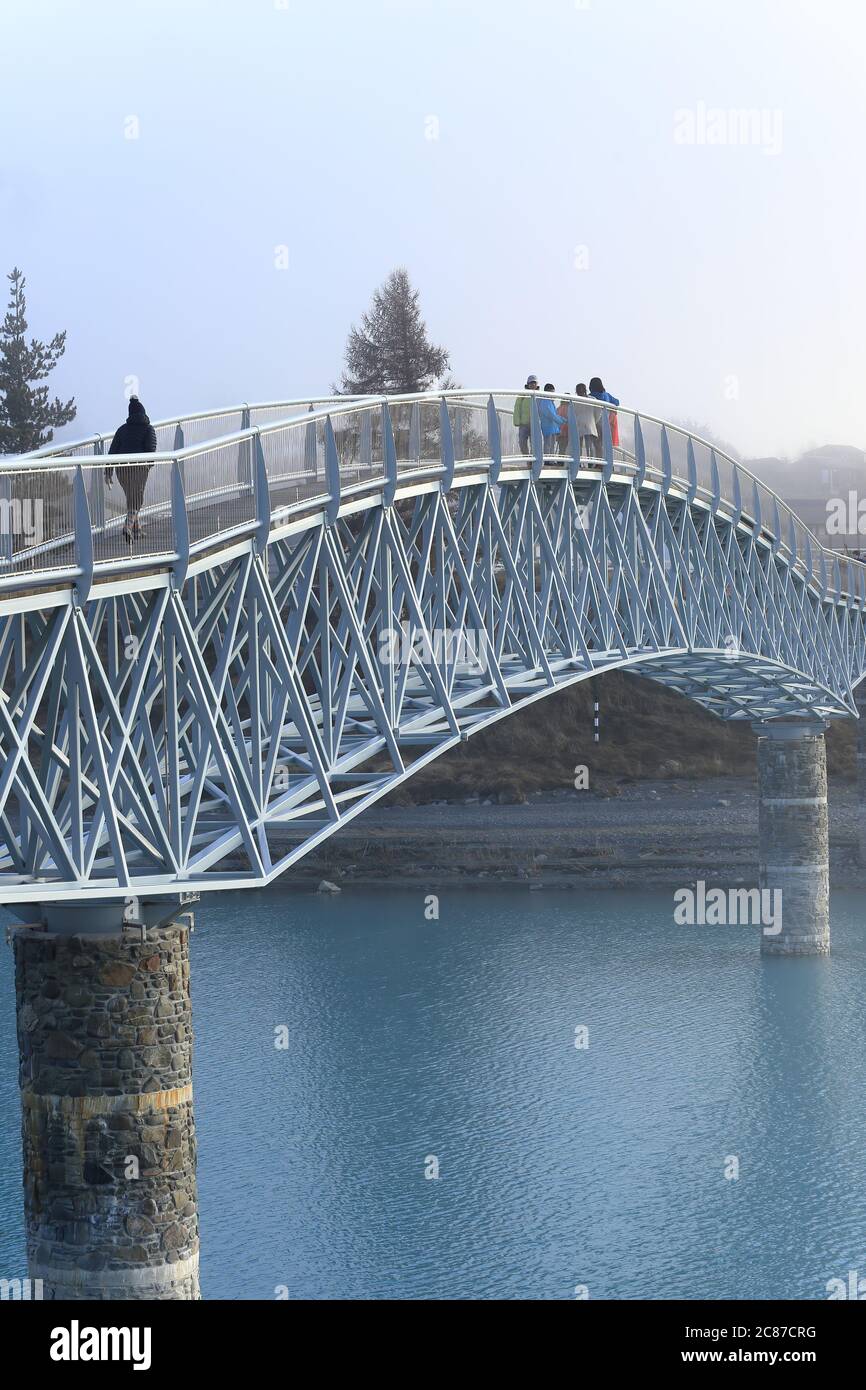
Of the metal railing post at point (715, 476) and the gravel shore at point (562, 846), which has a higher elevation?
the metal railing post at point (715, 476)

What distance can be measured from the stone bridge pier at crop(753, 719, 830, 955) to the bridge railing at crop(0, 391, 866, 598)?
18.1 metres

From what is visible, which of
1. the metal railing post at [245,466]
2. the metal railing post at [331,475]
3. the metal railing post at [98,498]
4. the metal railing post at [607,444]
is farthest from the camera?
Answer: the metal railing post at [607,444]

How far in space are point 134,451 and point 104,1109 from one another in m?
8.50

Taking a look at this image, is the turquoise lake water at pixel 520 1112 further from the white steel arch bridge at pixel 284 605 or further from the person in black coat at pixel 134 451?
the person in black coat at pixel 134 451

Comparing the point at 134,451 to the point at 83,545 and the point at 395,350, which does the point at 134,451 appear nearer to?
the point at 83,545

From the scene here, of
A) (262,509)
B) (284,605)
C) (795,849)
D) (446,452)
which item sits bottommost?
(795,849)

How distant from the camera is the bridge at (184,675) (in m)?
21.1

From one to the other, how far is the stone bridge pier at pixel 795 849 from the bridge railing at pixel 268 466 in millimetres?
18136

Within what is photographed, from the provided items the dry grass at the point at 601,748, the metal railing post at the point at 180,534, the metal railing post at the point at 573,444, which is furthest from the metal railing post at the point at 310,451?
the dry grass at the point at 601,748

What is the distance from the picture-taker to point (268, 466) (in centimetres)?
2534

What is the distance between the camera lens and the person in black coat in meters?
22.2

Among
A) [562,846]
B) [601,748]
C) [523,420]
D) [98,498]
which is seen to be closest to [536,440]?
[523,420]
